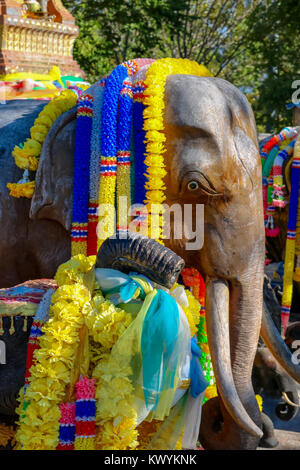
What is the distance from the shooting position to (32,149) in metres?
2.80

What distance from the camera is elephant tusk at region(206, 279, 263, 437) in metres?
2.30

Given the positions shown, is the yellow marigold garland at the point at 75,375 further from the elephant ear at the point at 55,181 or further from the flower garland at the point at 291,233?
the flower garland at the point at 291,233

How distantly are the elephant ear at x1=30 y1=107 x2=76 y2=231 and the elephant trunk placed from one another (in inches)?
28.6

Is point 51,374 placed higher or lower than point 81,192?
lower

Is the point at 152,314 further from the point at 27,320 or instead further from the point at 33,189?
the point at 33,189

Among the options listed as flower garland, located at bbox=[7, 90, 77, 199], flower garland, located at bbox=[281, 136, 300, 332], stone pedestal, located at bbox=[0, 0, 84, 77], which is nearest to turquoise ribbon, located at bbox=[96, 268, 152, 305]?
flower garland, located at bbox=[7, 90, 77, 199]

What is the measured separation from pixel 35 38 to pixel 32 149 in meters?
2.43

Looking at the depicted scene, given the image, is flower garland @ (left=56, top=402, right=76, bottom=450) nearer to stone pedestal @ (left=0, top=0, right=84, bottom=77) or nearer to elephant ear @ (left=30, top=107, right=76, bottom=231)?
elephant ear @ (left=30, top=107, right=76, bottom=231)

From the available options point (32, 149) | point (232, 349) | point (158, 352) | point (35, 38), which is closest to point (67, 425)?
point (158, 352)

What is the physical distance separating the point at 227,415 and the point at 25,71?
3.43 metres

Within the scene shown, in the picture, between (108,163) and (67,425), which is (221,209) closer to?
(108,163)

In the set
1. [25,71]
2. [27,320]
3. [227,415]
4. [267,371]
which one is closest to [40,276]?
[27,320]

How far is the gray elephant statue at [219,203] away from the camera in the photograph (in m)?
2.52

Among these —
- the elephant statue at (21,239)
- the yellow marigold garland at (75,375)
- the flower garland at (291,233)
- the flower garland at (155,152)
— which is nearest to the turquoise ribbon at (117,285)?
the yellow marigold garland at (75,375)
